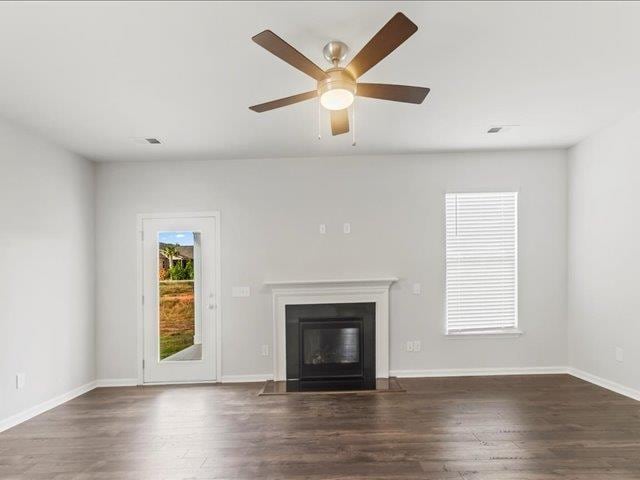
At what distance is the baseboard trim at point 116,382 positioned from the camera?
4.73 meters

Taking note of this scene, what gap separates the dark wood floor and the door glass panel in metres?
0.63

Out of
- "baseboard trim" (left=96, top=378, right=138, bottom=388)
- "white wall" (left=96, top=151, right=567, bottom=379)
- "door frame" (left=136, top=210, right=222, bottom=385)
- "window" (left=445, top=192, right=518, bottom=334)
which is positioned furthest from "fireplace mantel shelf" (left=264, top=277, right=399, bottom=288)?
"baseboard trim" (left=96, top=378, right=138, bottom=388)

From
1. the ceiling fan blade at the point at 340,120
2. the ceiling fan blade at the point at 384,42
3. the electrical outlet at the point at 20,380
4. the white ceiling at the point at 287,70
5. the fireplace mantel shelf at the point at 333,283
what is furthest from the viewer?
the fireplace mantel shelf at the point at 333,283

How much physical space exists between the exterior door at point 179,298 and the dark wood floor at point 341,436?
0.48 meters

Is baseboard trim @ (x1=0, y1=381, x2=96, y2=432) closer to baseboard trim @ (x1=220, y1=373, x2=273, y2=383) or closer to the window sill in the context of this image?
baseboard trim @ (x1=220, y1=373, x2=273, y2=383)

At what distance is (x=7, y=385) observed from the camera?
346 cm

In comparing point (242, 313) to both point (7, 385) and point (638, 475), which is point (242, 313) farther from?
point (638, 475)

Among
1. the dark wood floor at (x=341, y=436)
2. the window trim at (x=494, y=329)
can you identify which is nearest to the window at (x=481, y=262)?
the window trim at (x=494, y=329)

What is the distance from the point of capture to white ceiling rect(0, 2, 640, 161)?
6.83 feet

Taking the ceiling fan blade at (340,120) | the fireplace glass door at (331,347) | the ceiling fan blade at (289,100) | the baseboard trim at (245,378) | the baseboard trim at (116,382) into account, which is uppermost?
the ceiling fan blade at (289,100)

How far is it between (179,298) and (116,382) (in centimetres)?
124

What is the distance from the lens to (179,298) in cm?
480

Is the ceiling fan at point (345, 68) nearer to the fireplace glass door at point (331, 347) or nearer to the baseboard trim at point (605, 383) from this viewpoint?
the fireplace glass door at point (331, 347)

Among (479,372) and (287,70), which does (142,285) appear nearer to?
(287,70)
